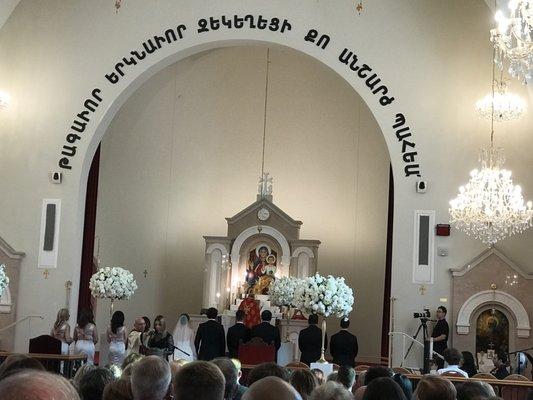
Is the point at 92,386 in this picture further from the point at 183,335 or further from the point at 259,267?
the point at 259,267

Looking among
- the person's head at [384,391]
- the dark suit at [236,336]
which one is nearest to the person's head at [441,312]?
the dark suit at [236,336]

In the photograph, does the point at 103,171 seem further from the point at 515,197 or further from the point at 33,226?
the point at 515,197

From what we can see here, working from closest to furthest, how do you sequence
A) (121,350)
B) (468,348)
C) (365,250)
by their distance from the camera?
(121,350), (468,348), (365,250)

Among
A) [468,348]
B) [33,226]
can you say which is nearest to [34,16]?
[33,226]

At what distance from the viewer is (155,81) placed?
20.0 meters

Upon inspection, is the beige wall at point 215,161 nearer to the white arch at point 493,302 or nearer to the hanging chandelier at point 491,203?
the white arch at point 493,302

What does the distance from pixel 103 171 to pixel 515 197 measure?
1018 cm

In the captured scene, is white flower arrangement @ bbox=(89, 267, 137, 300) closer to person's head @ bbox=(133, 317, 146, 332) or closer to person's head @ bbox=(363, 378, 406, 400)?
person's head @ bbox=(133, 317, 146, 332)

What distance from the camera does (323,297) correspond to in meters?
11.7

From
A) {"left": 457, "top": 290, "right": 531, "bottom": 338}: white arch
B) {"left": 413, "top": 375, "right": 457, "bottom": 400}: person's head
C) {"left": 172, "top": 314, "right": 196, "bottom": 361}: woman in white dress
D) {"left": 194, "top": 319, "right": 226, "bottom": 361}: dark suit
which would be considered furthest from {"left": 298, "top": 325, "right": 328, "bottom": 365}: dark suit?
{"left": 413, "top": 375, "right": 457, "bottom": 400}: person's head

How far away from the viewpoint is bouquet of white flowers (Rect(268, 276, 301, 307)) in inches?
628

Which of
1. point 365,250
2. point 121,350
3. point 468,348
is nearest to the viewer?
point 121,350

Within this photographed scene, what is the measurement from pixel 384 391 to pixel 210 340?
8855 mm

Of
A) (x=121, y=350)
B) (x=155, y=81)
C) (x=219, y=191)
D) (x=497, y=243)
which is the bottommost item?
(x=121, y=350)
